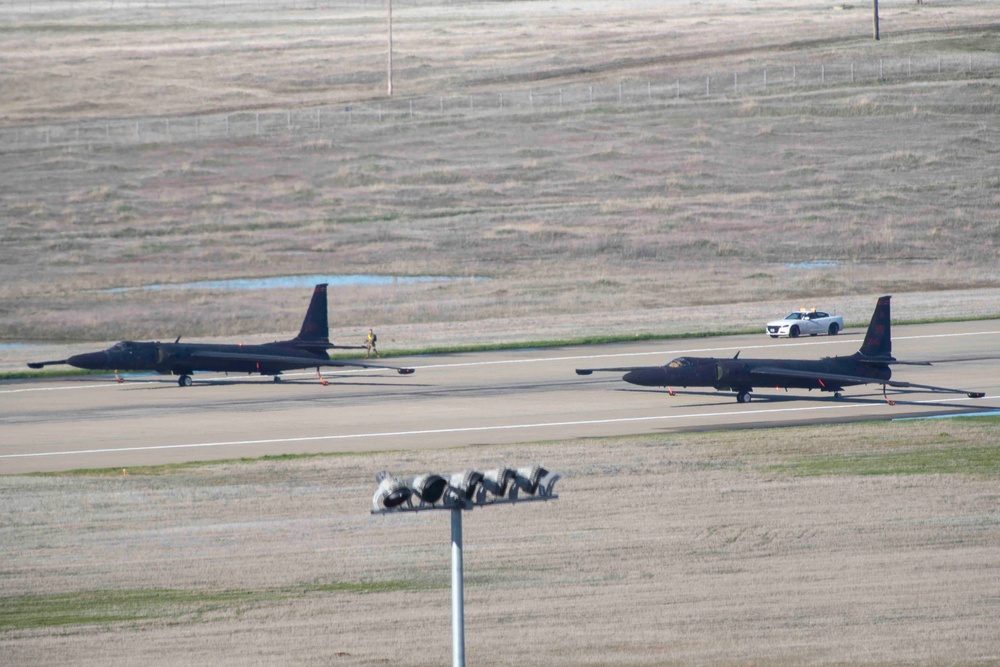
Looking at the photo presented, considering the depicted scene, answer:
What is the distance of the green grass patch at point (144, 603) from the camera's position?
23578mm

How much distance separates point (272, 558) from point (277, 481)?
6873 mm

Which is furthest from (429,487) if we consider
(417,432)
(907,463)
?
(417,432)

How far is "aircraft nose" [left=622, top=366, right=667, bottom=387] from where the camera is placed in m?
44.3

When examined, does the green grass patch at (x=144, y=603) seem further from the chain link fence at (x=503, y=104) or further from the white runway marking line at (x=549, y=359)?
the chain link fence at (x=503, y=104)

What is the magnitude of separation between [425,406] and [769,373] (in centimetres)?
1149

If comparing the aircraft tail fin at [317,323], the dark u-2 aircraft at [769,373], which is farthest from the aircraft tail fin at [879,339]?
the aircraft tail fin at [317,323]

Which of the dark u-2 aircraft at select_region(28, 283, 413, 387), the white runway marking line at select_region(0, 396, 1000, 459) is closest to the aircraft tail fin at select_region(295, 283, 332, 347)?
the dark u-2 aircraft at select_region(28, 283, 413, 387)

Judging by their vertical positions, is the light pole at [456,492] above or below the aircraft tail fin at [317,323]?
below

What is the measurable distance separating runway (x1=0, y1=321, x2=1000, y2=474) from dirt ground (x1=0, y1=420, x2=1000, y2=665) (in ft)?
12.0

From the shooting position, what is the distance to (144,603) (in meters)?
24.3

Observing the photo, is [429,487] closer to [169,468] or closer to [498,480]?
[498,480]

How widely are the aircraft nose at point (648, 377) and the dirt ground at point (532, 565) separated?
26.0ft

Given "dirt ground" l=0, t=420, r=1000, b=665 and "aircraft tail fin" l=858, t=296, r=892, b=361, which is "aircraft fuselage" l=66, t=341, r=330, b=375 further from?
"aircraft tail fin" l=858, t=296, r=892, b=361

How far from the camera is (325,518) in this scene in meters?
30.0
